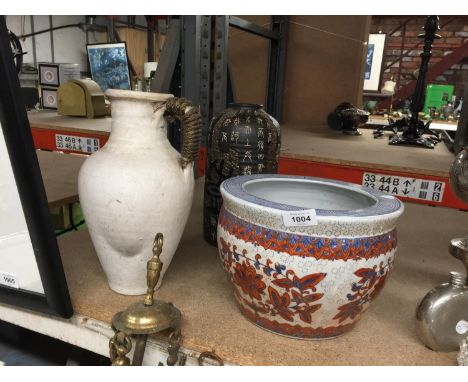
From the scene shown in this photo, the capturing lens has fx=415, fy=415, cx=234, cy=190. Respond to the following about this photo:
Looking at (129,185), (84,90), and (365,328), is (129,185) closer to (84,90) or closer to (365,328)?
(365,328)

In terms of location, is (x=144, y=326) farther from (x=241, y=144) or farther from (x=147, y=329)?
(x=241, y=144)

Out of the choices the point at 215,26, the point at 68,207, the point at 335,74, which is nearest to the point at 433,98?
the point at 335,74

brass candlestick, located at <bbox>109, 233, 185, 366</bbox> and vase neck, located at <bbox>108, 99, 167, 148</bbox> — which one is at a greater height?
vase neck, located at <bbox>108, 99, 167, 148</bbox>

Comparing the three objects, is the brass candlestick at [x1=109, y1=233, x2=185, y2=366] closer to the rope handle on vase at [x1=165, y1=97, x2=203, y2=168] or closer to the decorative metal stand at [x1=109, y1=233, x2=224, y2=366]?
the decorative metal stand at [x1=109, y1=233, x2=224, y2=366]

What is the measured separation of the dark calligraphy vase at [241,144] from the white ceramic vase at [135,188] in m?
0.12

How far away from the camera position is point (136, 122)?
58 centimetres

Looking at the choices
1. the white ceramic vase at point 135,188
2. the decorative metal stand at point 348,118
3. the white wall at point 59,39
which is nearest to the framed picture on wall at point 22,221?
the white ceramic vase at point 135,188

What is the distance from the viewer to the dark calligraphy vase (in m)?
0.71

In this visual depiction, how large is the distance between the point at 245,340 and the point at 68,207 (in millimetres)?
1089

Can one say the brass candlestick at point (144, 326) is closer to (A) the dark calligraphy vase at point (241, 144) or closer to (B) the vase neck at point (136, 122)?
(B) the vase neck at point (136, 122)

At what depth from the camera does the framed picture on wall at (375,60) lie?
474cm

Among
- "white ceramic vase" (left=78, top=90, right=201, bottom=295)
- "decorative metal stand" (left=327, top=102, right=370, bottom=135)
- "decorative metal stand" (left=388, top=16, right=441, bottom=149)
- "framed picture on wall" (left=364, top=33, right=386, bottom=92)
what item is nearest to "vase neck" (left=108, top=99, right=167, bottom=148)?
"white ceramic vase" (left=78, top=90, right=201, bottom=295)

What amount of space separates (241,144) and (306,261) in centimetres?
30

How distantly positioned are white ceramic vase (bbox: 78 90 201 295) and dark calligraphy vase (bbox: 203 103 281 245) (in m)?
0.12
